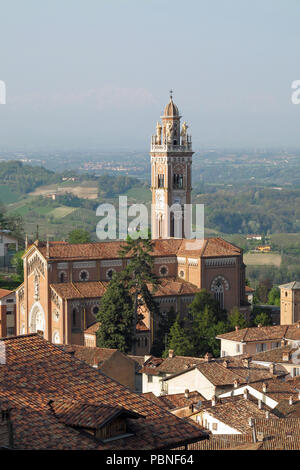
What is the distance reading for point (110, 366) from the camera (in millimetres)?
41906

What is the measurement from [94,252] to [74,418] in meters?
38.6

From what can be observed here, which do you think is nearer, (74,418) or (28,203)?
(74,418)

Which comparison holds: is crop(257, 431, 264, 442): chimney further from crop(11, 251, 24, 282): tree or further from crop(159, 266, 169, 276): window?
crop(11, 251, 24, 282): tree

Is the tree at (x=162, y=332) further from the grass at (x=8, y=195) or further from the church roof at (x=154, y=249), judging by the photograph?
the grass at (x=8, y=195)

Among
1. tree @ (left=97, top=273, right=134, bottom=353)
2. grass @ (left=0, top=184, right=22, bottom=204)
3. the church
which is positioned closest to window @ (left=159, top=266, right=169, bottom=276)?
the church

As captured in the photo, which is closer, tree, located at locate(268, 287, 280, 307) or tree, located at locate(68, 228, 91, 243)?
tree, located at locate(268, 287, 280, 307)

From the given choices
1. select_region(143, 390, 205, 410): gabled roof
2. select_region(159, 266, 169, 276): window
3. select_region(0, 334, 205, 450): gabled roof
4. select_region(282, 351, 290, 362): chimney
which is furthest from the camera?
select_region(159, 266, 169, 276): window

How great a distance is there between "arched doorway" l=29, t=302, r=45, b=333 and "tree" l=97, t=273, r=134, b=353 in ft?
15.3

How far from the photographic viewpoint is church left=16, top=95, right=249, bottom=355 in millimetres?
50594

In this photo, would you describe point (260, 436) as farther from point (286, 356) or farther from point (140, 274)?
point (140, 274)

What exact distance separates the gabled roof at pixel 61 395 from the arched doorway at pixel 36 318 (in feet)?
118

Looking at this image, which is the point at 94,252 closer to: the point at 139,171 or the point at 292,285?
the point at 292,285

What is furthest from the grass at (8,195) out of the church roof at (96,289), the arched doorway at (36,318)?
the church roof at (96,289)

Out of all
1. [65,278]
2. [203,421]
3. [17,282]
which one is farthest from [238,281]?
[203,421]
